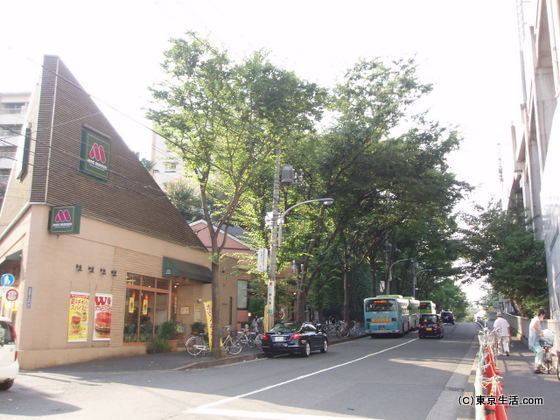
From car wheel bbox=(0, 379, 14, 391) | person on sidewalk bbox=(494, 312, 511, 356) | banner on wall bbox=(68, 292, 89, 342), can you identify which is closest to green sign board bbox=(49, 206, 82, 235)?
Answer: banner on wall bbox=(68, 292, 89, 342)

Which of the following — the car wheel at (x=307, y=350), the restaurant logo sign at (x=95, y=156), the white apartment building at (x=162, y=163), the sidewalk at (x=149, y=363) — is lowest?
the sidewalk at (x=149, y=363)

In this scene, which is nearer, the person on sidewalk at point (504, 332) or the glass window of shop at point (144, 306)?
the person on sidewalk at point (504, 332)

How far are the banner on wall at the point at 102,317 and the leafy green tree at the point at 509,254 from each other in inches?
858

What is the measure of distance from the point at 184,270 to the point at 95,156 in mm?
7077

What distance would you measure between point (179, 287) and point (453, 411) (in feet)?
61.0

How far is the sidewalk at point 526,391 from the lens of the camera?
8.56 m

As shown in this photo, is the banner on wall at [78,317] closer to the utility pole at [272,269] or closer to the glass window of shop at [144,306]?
the glass window of shop at [144,306]

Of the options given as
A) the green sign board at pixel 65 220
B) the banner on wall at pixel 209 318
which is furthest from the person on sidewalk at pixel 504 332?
the green sign board at pixel 65 220

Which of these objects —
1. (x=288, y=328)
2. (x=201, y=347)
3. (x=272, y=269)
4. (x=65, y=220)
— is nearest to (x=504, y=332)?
(x=288, y=328)

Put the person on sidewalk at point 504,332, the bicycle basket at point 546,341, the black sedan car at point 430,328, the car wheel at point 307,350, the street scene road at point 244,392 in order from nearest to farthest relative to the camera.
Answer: the street scene road at point 244,392 → the bicycle basket at point 546,341 → the person on sidewalk at point 504,332 → the car wheel at point 307,350 → the black sedan car at point 430,328

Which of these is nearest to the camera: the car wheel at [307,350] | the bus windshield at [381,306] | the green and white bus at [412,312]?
the car wheel at [307,350]

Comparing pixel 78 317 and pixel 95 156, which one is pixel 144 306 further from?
pixel 95 156

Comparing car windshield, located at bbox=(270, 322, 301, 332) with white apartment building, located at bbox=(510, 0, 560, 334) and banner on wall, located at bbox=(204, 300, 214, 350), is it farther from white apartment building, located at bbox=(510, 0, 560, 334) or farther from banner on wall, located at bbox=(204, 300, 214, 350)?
white apartment building, located at bbox=(510, 0, 560, 334)

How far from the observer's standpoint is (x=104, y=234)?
19.5 metres
